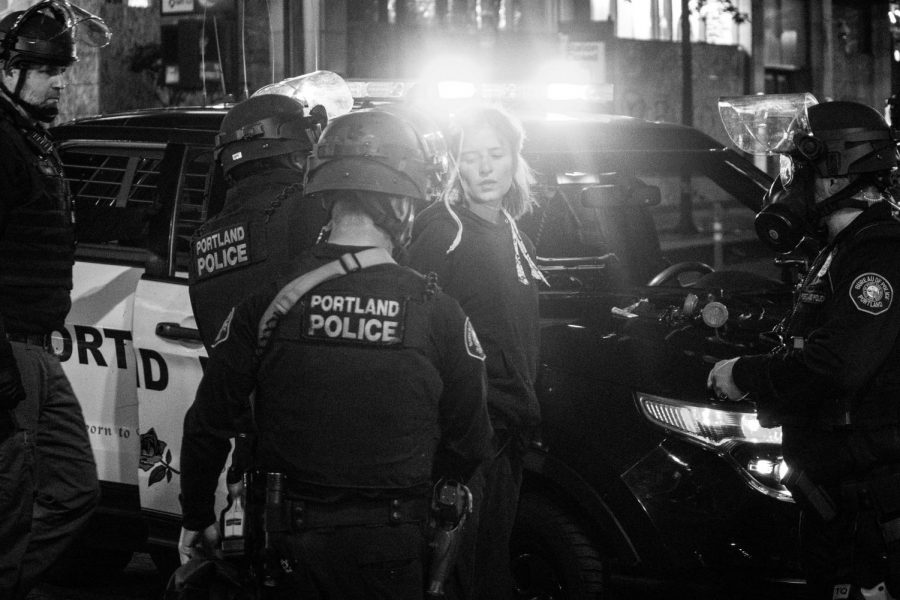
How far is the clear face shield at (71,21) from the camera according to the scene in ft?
13.5

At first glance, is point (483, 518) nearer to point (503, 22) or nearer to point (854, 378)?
point (854, 378)

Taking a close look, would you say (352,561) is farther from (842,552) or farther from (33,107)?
(33,107)

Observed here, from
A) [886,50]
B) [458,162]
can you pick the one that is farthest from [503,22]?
[458,162]

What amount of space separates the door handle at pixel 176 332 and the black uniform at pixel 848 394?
1935mm

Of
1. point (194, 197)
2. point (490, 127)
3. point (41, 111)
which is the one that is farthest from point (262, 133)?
point (194, 197)

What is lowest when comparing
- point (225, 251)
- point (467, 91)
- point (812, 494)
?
point (812, 494)

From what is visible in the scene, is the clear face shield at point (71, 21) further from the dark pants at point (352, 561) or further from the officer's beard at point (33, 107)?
the dark pants at point (352, 561)

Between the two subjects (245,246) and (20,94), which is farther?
(20,94)

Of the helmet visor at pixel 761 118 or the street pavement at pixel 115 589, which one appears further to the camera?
the street pavement at pixel 115 589

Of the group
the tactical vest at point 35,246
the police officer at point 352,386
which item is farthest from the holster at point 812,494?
the tactical vest at point 35,246

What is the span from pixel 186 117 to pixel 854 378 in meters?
2.80

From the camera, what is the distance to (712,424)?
388cm

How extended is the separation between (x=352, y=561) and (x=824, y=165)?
68.3 inches

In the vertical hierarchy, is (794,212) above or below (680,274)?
above
